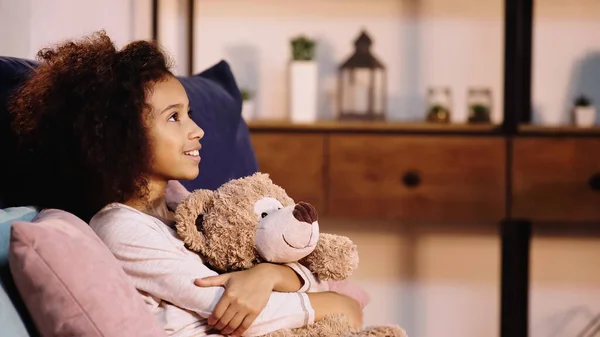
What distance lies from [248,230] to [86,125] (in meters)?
0.25

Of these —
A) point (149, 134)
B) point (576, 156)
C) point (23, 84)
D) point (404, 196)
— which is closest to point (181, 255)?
point (149, 134)

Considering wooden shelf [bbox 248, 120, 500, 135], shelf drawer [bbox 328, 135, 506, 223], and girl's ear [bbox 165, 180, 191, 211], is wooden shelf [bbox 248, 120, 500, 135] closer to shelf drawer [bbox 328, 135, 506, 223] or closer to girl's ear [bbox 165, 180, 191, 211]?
shelf drawer [bbox 328, 135, 506, 223]

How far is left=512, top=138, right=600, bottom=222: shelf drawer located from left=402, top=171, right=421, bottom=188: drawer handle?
28 cm

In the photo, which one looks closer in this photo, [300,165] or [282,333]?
[282,333]

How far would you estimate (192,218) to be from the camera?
1.22 m

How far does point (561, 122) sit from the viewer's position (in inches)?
123

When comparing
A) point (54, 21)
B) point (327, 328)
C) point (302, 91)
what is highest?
point (54, 21)

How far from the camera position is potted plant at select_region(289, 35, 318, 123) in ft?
9.50

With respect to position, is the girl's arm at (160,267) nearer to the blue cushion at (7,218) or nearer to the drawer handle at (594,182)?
the blue cushion at (7,218)

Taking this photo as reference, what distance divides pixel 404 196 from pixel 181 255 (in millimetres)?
1508

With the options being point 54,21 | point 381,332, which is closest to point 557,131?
point 54,21

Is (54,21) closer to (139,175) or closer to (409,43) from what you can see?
(139,175)

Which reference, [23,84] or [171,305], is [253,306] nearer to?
[171,305]

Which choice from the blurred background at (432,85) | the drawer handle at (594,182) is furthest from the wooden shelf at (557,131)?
the blurred background at (432,85)
